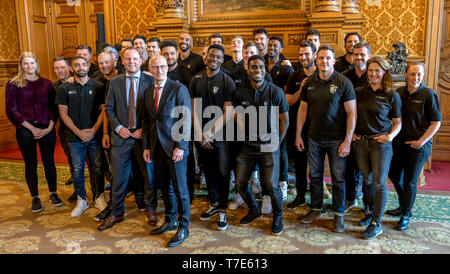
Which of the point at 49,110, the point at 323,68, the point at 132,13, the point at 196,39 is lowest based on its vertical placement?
the point at 49,110

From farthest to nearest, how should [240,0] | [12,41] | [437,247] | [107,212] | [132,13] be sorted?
[12,41] < [132,13] < [240,0] < [107,212] < [437,247]

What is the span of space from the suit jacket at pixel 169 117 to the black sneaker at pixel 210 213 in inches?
33.0

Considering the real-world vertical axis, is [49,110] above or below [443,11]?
below

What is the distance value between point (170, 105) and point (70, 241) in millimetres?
1577

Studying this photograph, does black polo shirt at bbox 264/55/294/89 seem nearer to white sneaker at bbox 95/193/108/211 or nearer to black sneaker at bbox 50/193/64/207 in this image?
white sneaker at bbox 95/193/108/211

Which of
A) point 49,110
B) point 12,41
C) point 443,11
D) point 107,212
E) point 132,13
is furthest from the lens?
point 12,41

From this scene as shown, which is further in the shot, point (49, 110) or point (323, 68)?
point (49, 110)

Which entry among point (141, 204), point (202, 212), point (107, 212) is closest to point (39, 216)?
point (107, 212)

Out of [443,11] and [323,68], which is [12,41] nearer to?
[323,68]

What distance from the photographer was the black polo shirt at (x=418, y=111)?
336 centimetres

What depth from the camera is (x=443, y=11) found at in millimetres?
5598

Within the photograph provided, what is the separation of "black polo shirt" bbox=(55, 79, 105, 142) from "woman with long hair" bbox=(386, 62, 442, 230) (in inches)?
122

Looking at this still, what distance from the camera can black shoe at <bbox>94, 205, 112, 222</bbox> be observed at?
12.8 ft

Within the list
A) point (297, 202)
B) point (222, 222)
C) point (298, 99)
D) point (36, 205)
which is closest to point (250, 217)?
point (222, 222)
